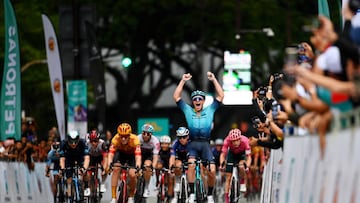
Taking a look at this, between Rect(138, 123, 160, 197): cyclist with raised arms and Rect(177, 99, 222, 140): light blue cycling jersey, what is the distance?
155 cm

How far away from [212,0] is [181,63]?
361cm

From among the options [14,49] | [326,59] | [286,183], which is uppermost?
[14,49]

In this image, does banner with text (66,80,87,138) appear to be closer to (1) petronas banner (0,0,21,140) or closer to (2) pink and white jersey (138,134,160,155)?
(1) petronas banner (0,0,21,140)

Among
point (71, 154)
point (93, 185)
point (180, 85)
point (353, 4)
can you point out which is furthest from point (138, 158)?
point (353, 4)

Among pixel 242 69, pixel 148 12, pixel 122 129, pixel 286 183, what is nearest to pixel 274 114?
pixel 286 183

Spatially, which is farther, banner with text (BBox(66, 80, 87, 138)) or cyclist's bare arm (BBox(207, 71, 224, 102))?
banner with text (BBox(66, 80, 87, 138))

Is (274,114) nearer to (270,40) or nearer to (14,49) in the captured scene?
(14,49)

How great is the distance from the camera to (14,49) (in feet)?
112

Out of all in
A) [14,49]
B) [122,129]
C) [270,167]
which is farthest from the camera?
[14,49]

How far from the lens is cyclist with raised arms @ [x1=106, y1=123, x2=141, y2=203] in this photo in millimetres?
26547

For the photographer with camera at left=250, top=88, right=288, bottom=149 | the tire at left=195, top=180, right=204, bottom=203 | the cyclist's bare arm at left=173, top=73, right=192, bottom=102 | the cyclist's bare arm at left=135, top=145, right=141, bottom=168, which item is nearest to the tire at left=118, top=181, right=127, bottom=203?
the cyclist's bare arm at left=135, top=145, right=141, bottom=168

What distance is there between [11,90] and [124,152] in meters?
7.23

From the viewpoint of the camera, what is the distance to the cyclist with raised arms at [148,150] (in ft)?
90.6

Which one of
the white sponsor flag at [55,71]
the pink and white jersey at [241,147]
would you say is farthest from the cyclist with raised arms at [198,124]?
the white sponsor flag at [55,71]
